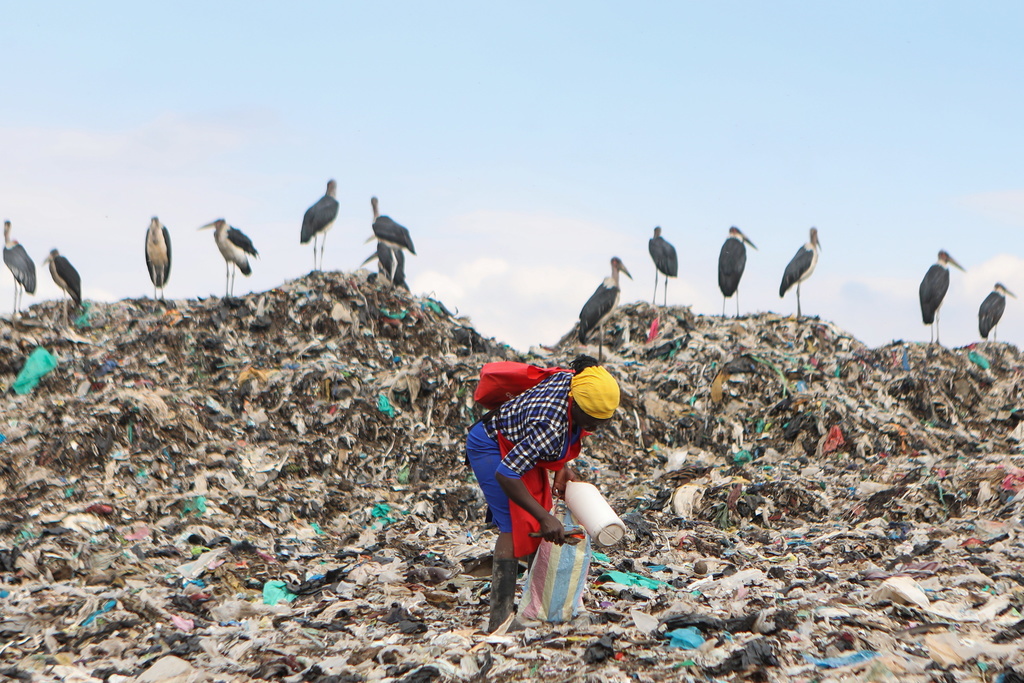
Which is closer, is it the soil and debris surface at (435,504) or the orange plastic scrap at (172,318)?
the soil and debris surface at (435,504)

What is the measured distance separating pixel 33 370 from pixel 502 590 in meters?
8.73

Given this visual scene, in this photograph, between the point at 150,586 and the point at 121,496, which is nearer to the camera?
the point at 150,586

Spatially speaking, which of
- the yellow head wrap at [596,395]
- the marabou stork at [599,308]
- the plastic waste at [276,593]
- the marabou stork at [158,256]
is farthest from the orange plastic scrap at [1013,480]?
the marabou stork at [158,256]

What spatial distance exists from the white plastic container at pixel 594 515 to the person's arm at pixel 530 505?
0.71 feet

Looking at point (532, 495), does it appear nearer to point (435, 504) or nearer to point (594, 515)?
point (594, 515)

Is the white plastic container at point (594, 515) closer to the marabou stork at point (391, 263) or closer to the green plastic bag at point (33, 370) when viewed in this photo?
the green plastic bag at point (33, 370)

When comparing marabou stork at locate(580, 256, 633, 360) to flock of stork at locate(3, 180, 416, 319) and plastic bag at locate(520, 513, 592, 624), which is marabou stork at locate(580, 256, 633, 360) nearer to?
flock of stork at locate(3, 180, 416, 319)

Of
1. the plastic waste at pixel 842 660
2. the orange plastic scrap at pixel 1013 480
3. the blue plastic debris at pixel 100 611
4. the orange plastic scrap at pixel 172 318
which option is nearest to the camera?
the plastic waste at pixel 842 660

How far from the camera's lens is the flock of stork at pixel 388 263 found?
49.9 feet

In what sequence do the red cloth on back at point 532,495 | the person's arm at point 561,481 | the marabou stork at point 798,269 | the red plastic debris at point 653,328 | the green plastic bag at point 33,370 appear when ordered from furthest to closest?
the marabou stork at point 798,269 < the red plastic debris at point 653,328 < the green plastic bag at point 33,370 < the person's arm at point 561,481 < the red cloth on back at point 532,495

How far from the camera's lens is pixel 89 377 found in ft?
35.1

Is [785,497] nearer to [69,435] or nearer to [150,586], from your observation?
[150,586]

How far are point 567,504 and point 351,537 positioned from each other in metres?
3.55

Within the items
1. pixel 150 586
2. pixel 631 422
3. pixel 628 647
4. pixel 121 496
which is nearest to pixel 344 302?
pixel 631 422
